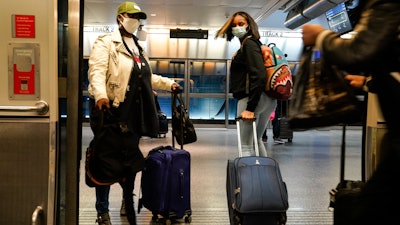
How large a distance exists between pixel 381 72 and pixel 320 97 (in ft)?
0.82

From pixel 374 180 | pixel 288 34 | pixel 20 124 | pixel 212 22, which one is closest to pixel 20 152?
pixel 20 124

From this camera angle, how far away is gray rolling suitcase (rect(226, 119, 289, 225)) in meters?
2.62

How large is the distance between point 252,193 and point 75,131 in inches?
48.2

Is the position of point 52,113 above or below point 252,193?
above

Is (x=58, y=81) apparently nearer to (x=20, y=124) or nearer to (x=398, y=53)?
(x=20, y=124)

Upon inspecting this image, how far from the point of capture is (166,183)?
314 cm

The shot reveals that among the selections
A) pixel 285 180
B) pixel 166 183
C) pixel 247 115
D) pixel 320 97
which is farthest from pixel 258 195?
pixel 285 180

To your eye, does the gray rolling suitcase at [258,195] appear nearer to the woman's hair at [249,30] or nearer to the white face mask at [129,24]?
the woman's hair at [249,30]

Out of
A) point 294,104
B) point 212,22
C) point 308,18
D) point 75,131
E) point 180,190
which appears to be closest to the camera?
point 294,104

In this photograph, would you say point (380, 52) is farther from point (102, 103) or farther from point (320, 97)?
point (102, 103)

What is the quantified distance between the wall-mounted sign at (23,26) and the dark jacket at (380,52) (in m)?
1.64

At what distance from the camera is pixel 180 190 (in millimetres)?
3205

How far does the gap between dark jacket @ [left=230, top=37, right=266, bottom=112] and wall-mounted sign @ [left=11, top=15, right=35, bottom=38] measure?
160cm

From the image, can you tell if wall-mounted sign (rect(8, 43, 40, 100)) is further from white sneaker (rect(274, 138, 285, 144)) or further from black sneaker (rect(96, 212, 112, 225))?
white sneaker (rect(274, 138, 285, 144))
